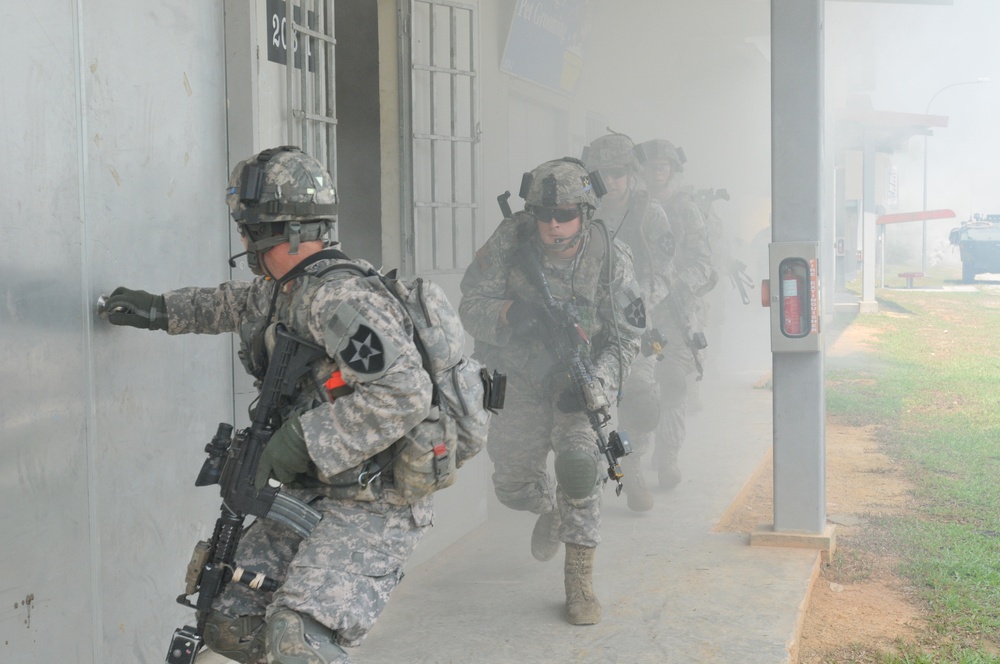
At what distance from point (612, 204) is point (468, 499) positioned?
6.44ft

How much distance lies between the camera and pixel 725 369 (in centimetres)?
1322

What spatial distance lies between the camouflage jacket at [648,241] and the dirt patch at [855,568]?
1375 millimetres

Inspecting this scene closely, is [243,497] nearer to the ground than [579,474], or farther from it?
farther from it

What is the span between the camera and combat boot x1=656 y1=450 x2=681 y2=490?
22.6ft

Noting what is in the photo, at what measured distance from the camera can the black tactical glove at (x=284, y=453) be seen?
270 cm

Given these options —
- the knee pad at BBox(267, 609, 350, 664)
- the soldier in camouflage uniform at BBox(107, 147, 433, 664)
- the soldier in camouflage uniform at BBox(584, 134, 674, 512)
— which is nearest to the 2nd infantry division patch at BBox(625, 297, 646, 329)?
the soldier in camouflage uniform at BBox(584, 134, 674, 512)

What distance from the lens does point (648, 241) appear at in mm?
6805

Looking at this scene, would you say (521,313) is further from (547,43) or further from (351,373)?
(547,43)

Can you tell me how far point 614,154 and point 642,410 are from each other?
1.51 m

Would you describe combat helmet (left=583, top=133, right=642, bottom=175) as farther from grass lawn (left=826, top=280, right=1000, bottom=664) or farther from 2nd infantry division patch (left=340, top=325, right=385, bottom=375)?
2nd infantry division patch (left=340, top=325, right=385, bottom=375)

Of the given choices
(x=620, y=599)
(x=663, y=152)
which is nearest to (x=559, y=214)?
(x=620, y=599)

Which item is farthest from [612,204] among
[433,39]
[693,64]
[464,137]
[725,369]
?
[693,64]

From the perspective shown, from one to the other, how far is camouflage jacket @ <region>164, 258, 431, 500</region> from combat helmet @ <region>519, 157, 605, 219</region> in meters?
1.94

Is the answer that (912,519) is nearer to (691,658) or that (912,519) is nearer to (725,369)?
(691,658)
